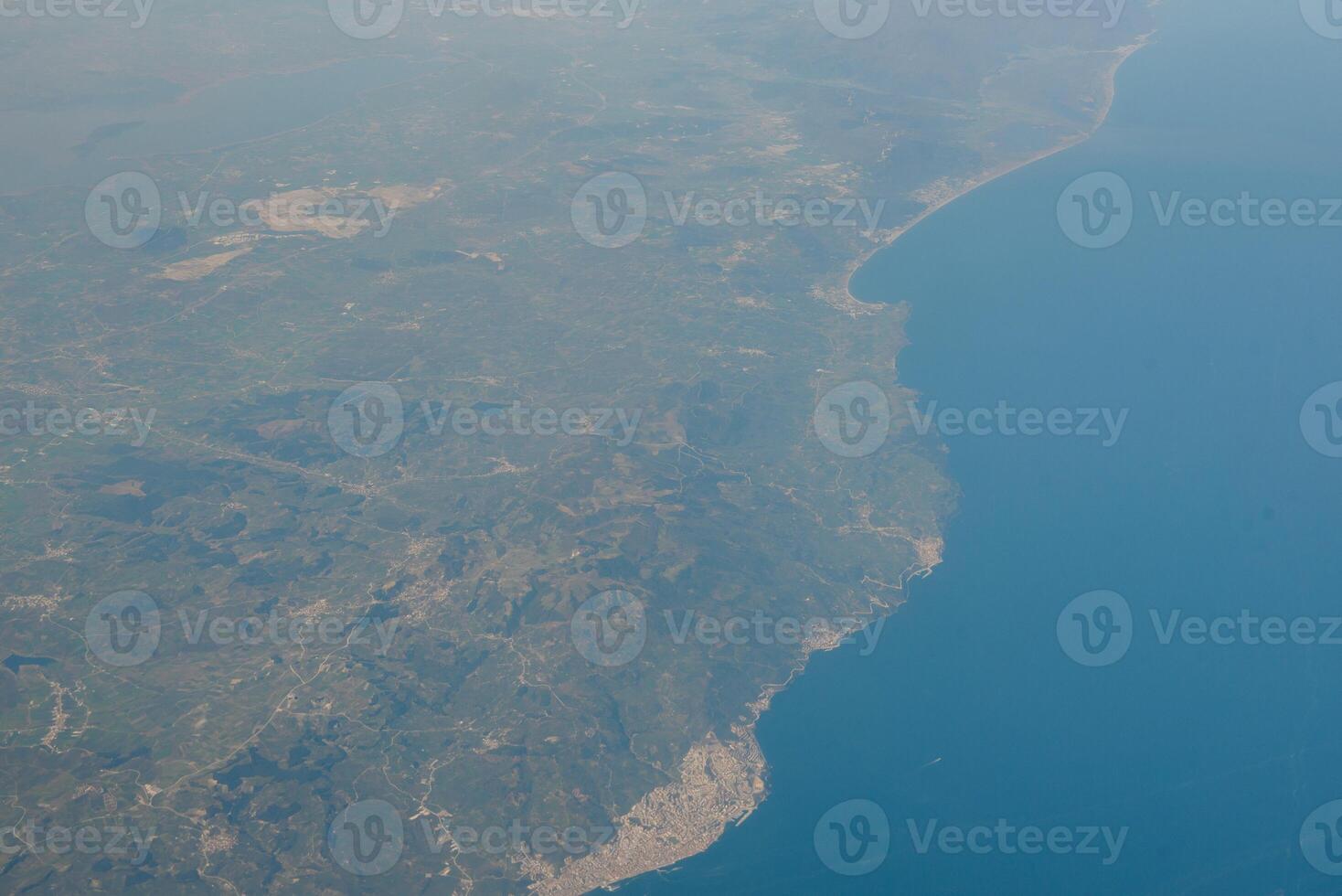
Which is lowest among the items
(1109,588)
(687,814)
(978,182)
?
(687,814)

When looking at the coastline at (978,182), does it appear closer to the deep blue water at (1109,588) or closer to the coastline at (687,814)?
the deep blue water at (1109,588)

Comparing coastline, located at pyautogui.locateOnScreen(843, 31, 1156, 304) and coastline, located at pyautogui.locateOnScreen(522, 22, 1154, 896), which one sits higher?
coastline, located at pyautogui.locateOnScreen(843, 31, 1156, 304)

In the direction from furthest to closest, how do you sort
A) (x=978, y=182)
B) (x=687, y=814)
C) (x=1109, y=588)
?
(x=978, y=182), (x=1109, y=588), (x=687, y=814)

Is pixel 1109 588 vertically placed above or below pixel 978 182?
below

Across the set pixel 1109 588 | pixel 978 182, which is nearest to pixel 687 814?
pixel 1109 588

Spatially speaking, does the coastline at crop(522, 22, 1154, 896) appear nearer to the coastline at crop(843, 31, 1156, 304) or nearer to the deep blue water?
the deep blue water

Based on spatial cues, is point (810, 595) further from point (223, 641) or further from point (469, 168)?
point (469, 168)

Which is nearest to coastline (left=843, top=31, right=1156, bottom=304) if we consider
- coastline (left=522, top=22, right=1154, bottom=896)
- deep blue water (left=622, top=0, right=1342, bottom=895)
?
deep blue water (left=622, top=0, right=1342, bottom=895)

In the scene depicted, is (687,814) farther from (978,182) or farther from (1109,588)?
(978,182)
